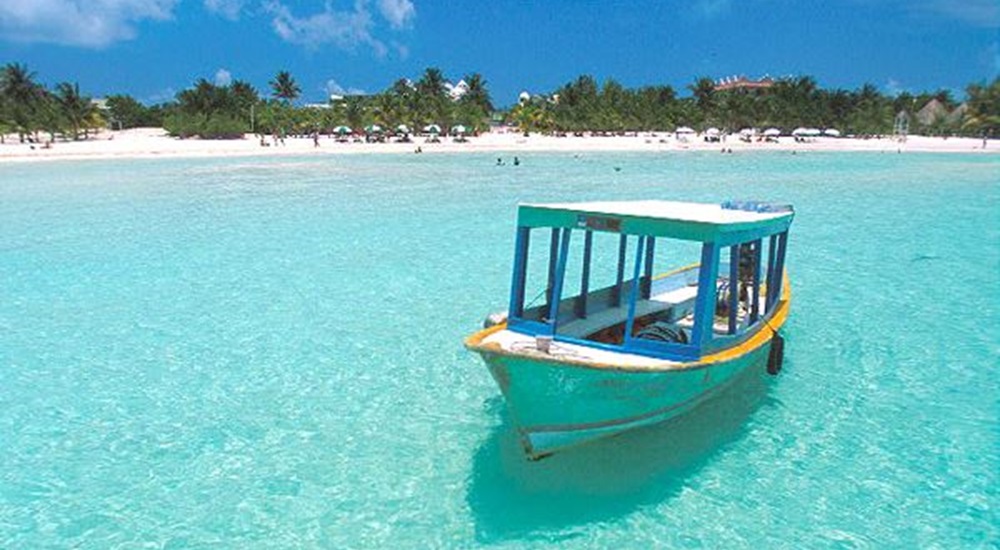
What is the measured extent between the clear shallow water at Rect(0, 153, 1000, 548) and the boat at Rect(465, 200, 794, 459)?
678mm

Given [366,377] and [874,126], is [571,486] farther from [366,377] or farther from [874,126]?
[874,126]

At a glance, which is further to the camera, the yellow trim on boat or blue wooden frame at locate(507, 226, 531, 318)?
blue wooden frame at locate(507, 226, 531, 318)

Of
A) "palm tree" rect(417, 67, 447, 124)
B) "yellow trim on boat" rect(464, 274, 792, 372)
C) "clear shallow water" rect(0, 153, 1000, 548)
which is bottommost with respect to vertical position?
"clear shallow water" rect(0, 153, 1000, 548)

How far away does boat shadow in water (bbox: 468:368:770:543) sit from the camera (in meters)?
6.45

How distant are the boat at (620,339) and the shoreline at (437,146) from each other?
5567cm

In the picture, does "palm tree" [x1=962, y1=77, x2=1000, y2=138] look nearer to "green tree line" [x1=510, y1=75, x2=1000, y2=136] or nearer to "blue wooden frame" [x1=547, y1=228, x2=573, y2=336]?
"green tree line" [x1=510, y1=75, x2=1000, y2=136]

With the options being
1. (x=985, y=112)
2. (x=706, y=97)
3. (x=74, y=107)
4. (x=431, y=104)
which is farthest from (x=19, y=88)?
(x=985, y=112)

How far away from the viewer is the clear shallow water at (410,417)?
21.3 ft

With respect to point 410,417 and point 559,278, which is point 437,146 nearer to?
point 410,417

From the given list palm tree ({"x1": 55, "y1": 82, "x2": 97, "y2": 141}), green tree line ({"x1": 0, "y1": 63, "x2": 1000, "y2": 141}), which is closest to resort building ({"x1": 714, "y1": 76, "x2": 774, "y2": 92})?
green tree line ({"x1": 0, "y1": 63, "x2": 1000, "y2": 141})

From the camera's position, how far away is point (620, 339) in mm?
8406

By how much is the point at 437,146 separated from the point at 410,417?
64516 millimetres

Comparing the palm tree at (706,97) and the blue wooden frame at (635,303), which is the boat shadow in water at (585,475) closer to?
the blue wooden frame at (635,303)

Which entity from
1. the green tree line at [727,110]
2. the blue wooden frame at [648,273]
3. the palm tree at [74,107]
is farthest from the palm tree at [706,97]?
the blue wooden frame at [648,273]
